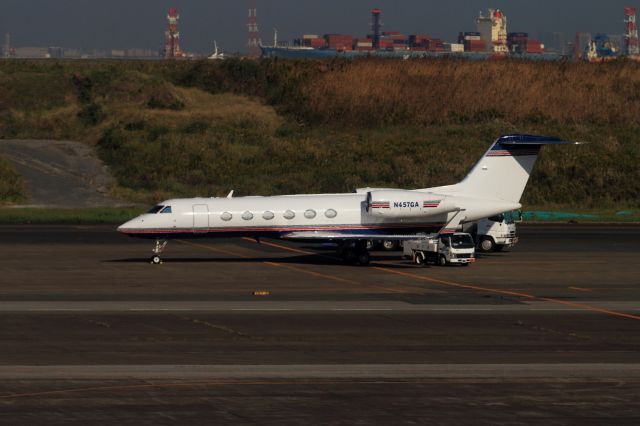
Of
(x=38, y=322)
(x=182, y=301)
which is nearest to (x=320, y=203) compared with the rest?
(x=182, y=301)

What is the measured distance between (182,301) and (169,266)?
10.5 metres

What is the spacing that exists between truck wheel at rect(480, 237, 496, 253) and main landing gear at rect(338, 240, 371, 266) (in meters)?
7.26

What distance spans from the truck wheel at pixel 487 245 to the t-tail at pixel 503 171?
2715 millimetres

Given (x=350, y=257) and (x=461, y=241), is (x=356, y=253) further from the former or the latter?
(x=461, y=241)

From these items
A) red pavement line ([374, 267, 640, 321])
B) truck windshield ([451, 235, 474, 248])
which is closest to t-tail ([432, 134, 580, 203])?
truck windshield ([451, 235, 474, 248])

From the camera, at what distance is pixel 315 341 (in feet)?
87.6

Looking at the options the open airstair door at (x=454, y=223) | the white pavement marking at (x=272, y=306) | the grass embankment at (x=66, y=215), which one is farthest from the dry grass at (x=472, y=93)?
the white pavement marking at (x=272, y=306)

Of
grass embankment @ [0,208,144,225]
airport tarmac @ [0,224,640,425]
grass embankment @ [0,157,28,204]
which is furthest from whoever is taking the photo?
grass embankment @ [0,157,28,204]

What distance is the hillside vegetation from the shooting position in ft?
270

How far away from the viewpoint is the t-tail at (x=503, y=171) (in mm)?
47500

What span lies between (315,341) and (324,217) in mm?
18903

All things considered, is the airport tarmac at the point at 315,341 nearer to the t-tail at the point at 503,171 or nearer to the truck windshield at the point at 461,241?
the truck windshield at the point at 461,241

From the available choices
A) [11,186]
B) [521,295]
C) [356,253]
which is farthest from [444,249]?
[11,186]

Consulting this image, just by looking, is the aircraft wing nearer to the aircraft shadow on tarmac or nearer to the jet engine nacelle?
the jet engine nacelle
